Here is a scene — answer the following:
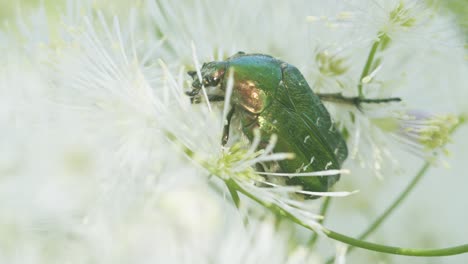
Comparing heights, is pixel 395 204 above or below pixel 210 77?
below

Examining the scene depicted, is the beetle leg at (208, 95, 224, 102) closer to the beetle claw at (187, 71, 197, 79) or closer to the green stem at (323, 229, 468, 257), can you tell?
the beetle claw at (187, 71, 197, 79)

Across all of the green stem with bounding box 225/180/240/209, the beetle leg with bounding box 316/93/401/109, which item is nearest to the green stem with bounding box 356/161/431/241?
the beetle leg with bounding box 316/93/401/109

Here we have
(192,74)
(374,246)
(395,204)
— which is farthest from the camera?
(395,204)

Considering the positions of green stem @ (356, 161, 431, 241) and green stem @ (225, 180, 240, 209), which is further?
green stem @ (356, 161, 431, 241)

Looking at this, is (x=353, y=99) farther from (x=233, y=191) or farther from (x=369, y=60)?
(x=233, y=191)

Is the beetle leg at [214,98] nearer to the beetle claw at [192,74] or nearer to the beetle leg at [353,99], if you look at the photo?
the beetle claw at [192,74]

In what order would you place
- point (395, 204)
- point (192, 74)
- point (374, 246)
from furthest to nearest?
point (395, 204)
point (192, 74)
point (374, 246)

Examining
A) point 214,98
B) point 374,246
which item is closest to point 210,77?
point 214,98

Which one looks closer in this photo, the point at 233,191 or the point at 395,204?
the point at 233,191

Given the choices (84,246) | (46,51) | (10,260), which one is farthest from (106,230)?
(46,51)
